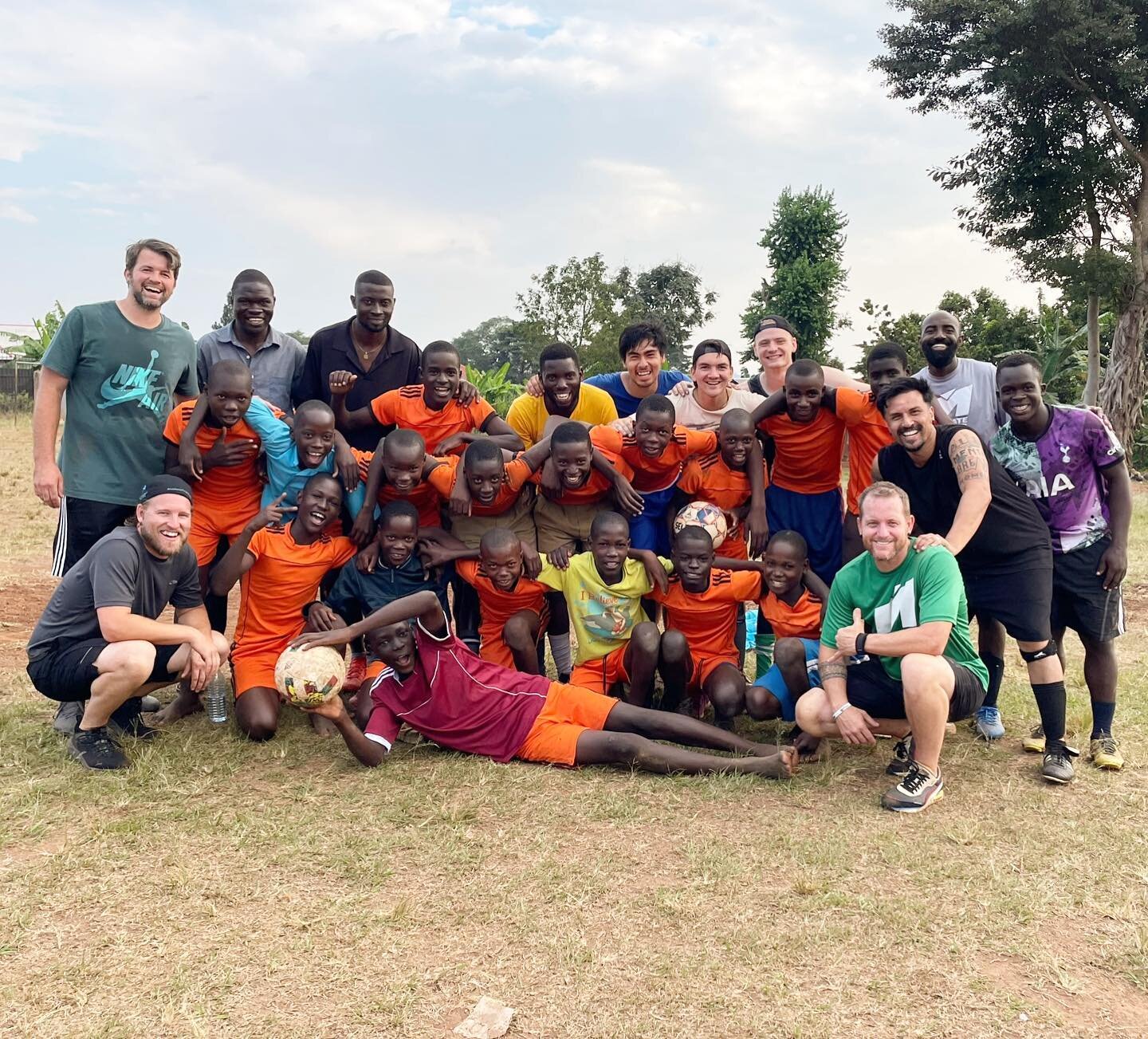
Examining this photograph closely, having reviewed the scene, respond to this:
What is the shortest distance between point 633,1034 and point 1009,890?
5.33ft

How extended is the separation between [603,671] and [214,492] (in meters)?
2.45

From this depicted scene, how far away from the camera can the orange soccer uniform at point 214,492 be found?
535 cm

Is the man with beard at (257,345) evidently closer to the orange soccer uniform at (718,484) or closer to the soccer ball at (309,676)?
the soccer ball at (309,676)

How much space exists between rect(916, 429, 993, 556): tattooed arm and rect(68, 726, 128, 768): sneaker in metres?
3.99

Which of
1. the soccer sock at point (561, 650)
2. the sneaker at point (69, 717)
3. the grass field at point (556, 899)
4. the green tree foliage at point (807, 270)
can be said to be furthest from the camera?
the green tree foliage at point (807, 270)

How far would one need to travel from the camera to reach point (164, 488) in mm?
4621

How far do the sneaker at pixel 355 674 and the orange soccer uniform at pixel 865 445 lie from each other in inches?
118

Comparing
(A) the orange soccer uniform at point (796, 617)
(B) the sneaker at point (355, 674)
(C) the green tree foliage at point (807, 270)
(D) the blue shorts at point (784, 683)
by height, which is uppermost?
(C) the green tree foliage at point (807, 270)

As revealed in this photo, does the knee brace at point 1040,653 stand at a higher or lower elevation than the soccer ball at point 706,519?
lower

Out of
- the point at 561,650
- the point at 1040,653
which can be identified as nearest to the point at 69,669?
the point at 561,650

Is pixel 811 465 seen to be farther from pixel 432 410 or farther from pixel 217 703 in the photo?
pixel 217 703

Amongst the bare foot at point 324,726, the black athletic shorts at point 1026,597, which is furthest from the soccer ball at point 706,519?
the bare foot at point 324,726

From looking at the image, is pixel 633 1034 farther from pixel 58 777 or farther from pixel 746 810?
pixel 58 777

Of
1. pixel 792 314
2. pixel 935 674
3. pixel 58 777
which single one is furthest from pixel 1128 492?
pixel 792 314
